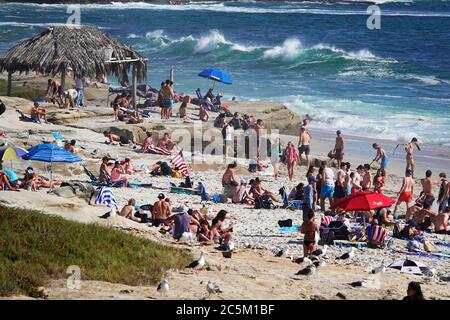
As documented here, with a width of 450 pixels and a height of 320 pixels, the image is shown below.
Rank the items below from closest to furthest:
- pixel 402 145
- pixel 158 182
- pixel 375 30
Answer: pixel 158 182
pixel 402 145
pixel 375 30

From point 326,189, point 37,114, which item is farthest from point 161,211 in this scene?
point 37,114

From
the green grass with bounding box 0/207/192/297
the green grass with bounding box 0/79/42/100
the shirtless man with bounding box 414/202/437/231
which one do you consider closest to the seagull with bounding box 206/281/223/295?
the green grass with bounding box 0/207/192/297

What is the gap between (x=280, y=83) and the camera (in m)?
43.1

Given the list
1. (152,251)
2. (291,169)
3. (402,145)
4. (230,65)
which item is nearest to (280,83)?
(230,65)

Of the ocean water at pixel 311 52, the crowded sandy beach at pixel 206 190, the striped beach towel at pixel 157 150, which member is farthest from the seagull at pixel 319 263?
the ocean water at pixel 311 52

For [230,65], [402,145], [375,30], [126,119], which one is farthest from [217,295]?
[375,30]

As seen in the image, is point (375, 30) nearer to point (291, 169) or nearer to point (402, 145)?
point (402, 145)

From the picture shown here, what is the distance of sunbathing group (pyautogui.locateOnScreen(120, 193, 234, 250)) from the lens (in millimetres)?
15320

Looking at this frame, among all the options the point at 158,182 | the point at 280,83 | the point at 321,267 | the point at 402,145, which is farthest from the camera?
the point at 280,83

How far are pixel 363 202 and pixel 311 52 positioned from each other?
37.4 m

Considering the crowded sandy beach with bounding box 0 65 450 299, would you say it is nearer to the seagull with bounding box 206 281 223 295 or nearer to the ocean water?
the seagull with bounding box 206 281 223 295

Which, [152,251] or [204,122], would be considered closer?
[152,251]

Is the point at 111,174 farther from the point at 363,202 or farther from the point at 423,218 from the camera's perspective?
the point at 423,218
